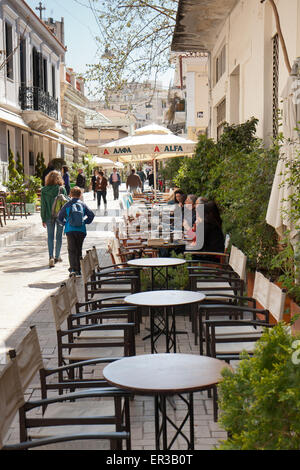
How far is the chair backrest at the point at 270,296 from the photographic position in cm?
460

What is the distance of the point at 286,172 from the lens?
561cm

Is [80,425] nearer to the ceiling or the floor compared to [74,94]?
nearer to the floor

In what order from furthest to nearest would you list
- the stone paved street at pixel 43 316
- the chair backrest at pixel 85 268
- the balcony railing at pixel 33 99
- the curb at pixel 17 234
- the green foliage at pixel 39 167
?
the green foliage at pixel 39 167
the balcony railing at pixel 33 99
the curb at pixel 17 234
the chair backrest at pixel 85 268
the stone paved street at pixel 43 316

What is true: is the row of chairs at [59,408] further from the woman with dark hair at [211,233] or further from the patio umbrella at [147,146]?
the patio umbrella at [147,146]

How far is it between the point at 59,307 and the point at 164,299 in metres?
0.88

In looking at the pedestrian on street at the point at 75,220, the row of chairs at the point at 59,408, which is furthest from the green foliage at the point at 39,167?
the row of chairs at the point at 59,408

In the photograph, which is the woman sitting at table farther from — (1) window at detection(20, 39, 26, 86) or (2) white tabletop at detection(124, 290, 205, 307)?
(1) window at detection(20, 39, 26, 86)

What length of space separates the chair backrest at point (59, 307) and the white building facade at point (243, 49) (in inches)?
153

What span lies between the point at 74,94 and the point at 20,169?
56.5 ft

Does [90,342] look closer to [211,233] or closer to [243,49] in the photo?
[211,233]

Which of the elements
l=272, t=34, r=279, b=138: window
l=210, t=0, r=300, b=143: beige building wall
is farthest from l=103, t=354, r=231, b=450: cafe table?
l=272, t=34, r=279, b=138: window
